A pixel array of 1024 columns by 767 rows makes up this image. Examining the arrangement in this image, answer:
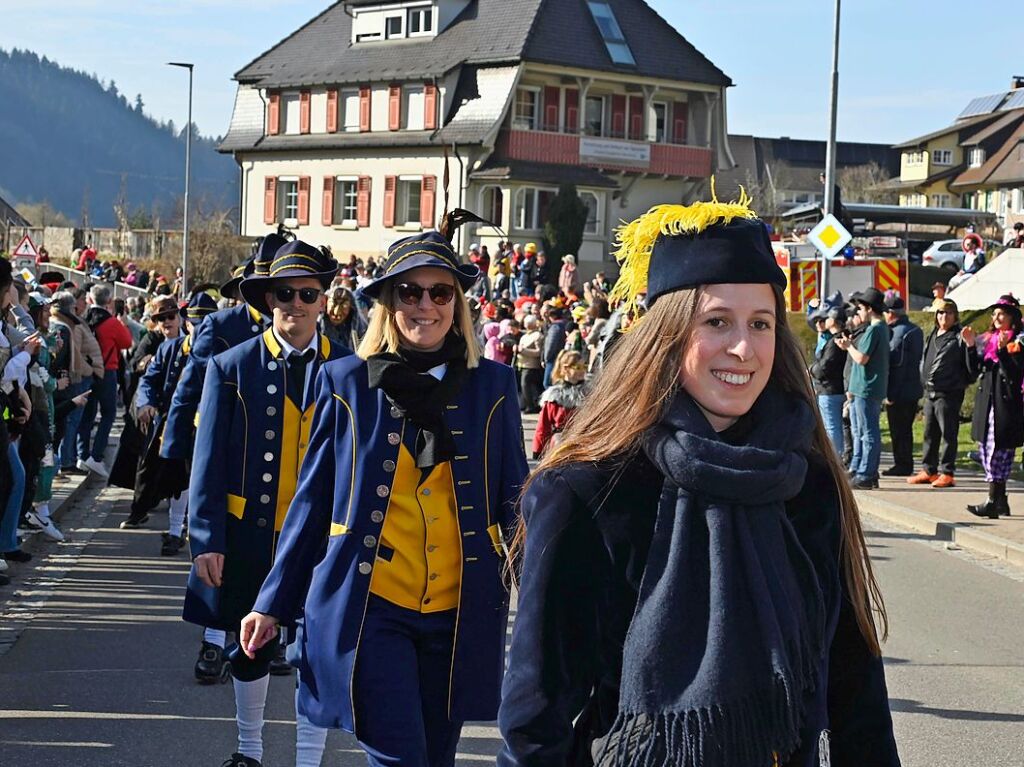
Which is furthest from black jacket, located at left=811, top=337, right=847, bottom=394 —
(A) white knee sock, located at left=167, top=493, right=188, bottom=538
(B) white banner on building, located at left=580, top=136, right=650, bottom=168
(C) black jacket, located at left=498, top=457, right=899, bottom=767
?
(B) white banner on building, located at left=580, top=136, right=650, bottom=168

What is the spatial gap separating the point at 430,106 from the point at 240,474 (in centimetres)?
4930

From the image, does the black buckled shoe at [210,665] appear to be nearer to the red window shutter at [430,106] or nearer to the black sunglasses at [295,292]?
the black sunglasses at [295,292]

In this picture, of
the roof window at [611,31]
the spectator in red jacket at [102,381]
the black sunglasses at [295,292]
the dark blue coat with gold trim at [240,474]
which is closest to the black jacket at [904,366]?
the spectator in red jacket at [102,381]

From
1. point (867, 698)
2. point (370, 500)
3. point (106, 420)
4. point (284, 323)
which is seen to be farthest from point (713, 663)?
point (106, 420)

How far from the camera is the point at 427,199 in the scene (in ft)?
182

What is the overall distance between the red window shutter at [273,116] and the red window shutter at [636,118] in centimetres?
1380

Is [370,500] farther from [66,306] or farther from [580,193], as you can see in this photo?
[580,193]

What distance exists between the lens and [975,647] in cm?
891

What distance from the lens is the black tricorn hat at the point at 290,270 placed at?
6379 mm

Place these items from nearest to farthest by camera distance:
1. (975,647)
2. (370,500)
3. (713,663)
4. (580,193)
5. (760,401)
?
(713,663)
(760,401)
(370,500)
(975,647)
(580,193)

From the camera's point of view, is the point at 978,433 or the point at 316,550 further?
the point at 978,433

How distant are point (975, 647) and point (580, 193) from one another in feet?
151

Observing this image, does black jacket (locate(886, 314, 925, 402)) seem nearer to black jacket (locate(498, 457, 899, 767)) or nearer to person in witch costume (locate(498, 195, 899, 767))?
person in witch costume (locate(498, 195, 899, 767))

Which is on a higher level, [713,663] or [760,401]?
[760,401]
